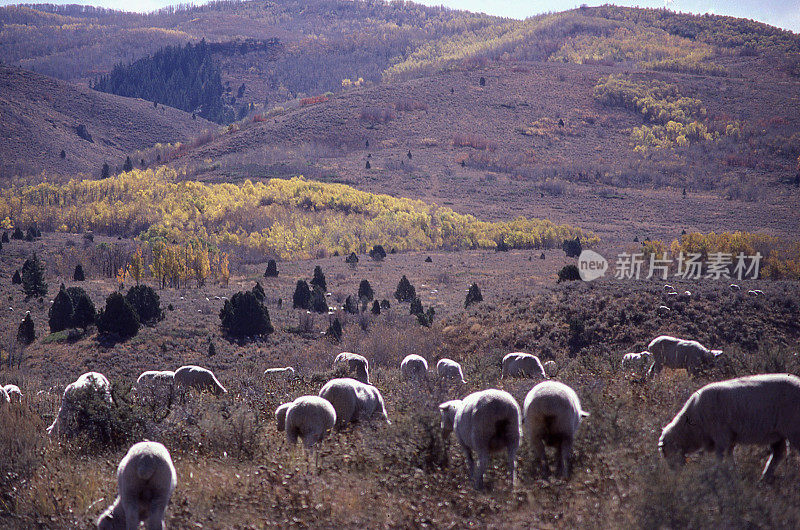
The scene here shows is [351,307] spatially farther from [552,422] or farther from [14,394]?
[552,422]

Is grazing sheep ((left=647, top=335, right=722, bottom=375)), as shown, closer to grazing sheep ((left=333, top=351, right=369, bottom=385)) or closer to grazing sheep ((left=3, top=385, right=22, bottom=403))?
grazing sheep ((left=333, top=351, right=369, bottom=385))

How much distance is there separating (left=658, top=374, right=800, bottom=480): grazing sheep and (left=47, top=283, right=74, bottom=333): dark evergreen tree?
3809 centimetres

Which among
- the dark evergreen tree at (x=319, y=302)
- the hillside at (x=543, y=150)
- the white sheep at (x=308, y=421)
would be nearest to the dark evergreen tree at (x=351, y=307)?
the dark evergreen tree at (x=319, y=302)

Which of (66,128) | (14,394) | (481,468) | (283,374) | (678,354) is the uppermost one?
(66,128)

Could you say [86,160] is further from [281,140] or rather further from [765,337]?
[765,337]

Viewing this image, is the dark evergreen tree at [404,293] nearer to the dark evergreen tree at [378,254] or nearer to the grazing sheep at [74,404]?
the dark evergreen tree at [378,254]

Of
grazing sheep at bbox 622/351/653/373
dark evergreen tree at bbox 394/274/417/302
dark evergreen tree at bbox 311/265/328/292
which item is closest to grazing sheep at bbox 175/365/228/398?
grazing sheep at bbox 622/351/653/373

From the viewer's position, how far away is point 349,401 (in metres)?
10.6

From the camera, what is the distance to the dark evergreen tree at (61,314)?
3778 centimetres

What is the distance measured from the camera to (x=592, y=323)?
82.4ft

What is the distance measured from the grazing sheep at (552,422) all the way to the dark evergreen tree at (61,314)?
36.8 metres

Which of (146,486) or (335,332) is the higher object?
(146,486)

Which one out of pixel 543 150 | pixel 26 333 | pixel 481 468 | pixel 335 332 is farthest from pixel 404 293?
pixel 543 150

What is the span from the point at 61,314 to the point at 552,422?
37.5 m
